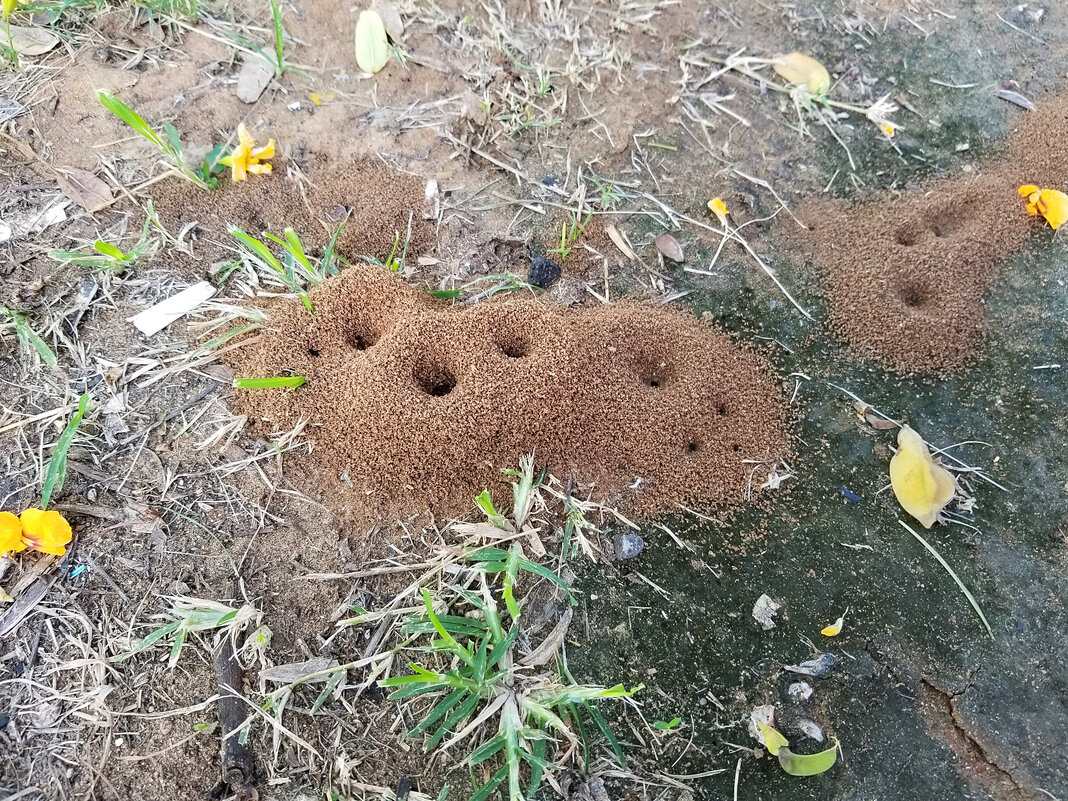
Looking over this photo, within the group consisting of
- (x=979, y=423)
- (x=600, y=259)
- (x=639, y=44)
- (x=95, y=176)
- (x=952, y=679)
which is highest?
(x=639, y=44)

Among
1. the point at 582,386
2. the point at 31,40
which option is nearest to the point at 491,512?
the point at 582,386

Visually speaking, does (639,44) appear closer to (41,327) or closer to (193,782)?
(41,327)

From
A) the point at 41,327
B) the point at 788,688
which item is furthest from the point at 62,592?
the point at 788,688

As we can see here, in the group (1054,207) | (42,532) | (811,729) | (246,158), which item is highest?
(246,158)

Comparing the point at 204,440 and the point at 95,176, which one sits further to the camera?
the point at 95,176

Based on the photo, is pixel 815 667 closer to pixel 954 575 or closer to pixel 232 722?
pixel 954 575

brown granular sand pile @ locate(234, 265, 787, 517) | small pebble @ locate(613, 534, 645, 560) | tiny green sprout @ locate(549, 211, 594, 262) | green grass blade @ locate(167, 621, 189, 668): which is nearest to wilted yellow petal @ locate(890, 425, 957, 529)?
brown granular sand pile @ locate(234, 265, 787, 517)
